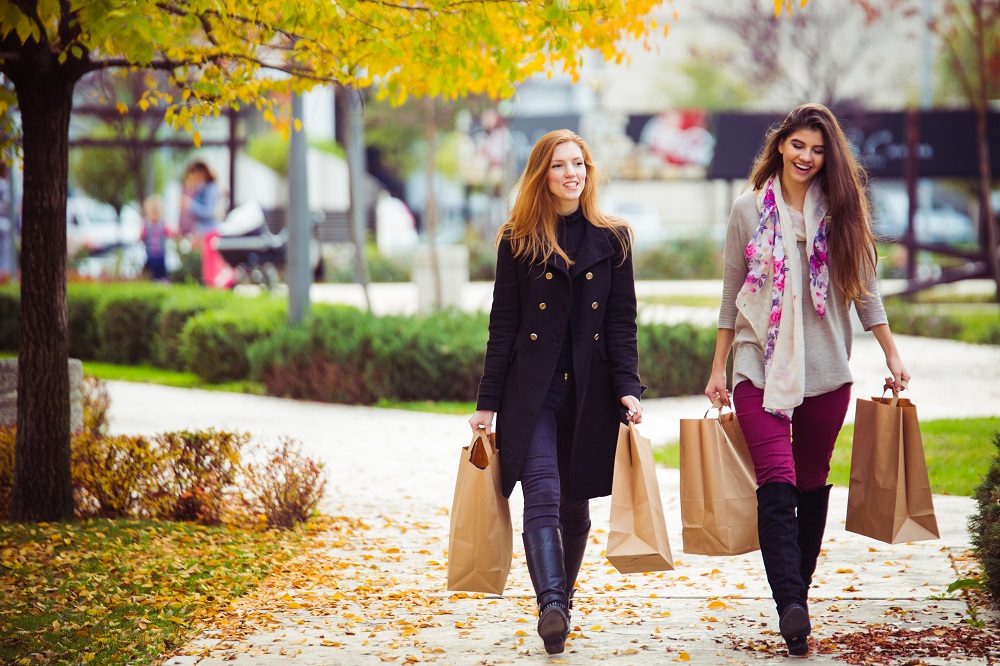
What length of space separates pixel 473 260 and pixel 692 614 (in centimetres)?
2486

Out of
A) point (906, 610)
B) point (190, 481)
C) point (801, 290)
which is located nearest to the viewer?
point (801, 290)

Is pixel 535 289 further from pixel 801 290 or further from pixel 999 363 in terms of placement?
pixel 999 363

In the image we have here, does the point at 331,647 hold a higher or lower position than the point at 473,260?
lower

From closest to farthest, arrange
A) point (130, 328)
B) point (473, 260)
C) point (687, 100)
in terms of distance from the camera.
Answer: point (130, 328) < point (473, 260) < point (687, 100)

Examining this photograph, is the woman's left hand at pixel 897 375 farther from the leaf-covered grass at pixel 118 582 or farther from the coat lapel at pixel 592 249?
the leaf-covered grass at pixel 118 582

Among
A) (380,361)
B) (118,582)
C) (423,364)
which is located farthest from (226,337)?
(118,582)

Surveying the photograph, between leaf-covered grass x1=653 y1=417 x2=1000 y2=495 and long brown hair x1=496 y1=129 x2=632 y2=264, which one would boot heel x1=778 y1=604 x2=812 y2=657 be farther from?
leaf-covered grass x1=653 y1=417 x2=1000 y2=495

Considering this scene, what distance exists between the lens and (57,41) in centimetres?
622

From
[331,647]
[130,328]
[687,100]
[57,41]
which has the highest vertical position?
[687,100]

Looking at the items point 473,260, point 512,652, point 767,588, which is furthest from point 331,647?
point 473,260

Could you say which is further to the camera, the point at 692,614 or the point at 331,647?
the point at 692,614

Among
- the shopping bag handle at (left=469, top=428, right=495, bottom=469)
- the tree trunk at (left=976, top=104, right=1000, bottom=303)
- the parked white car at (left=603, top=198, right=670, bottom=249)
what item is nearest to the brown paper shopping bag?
the shopping bag handle at (left=469, top=428, right=495, bottom=469)

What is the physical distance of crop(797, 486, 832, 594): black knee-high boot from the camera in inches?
182

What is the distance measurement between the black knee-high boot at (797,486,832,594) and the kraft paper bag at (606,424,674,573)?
2.00 feet
